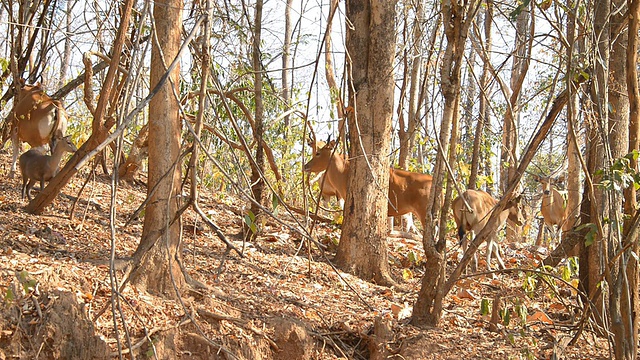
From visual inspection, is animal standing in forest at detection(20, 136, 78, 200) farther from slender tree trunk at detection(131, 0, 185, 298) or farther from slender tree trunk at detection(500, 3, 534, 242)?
slender tree trunk at detection(500, 3, 534, 242)

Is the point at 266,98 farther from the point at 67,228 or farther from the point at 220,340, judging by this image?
the point at 220,340

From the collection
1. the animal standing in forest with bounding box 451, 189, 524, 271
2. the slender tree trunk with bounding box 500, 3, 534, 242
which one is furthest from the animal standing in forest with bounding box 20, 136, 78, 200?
the animal standing in forest with bounding box 451, 189, 524, 271

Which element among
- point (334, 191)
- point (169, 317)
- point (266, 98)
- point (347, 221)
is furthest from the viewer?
point (334, 191)

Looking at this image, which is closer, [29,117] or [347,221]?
[347,221]

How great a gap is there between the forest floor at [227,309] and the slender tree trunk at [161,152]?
19cm

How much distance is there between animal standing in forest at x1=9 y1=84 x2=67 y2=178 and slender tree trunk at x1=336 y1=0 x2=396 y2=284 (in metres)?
3.59

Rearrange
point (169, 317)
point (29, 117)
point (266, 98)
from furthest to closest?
1. point (266, 98)
2. point (29, 117)
3. point (169, 317)

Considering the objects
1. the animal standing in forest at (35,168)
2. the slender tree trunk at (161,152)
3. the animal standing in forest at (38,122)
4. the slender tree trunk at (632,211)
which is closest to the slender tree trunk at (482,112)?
the slender tree trunk at (632,211)

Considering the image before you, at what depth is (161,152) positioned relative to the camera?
5.39 m

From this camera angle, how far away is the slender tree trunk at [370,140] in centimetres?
748

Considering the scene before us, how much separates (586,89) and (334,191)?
6366 millimetres

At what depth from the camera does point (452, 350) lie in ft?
19.2

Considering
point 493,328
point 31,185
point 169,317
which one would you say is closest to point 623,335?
point 493,328

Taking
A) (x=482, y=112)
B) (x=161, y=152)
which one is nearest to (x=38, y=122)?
(x=161, y=152)
